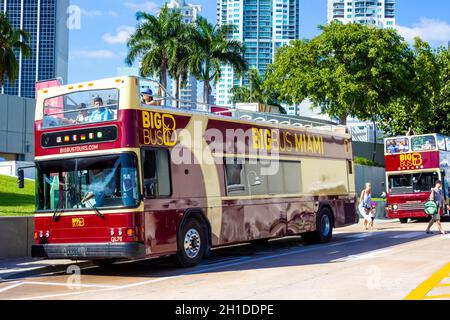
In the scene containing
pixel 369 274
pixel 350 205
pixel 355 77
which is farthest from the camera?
pixel 355 77

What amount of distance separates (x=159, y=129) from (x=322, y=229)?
305 inches

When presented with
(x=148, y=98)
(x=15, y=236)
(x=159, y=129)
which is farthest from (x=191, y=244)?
(x=15, y=236)

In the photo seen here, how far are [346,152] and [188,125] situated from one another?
8433 millimetres

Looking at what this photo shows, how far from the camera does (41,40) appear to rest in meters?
174

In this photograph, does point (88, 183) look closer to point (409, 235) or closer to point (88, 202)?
point (88, 202)

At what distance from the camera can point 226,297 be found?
873cm

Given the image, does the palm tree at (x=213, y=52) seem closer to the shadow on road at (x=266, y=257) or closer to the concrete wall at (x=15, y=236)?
the shadow on road at (x=266, y=257)

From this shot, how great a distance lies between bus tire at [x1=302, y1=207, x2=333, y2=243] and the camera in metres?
17.9

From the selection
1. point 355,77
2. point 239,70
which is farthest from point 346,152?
point 239,70

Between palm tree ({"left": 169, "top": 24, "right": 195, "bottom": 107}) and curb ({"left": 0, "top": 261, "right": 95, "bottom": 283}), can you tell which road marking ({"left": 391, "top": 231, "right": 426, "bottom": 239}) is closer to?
curb ({"left": 0, "top": 261, "right": 95, "bottom": 283})

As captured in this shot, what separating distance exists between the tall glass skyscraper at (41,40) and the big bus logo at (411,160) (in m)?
146

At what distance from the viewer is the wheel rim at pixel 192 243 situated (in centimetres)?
1263

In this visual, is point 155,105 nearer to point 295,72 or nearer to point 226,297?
point 226,297

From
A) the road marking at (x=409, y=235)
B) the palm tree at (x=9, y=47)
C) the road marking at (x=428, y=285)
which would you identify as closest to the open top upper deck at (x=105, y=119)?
the road marking at (x=428, y=285)
